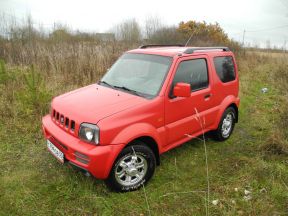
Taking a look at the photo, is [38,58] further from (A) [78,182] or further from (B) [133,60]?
(A) [78,182]

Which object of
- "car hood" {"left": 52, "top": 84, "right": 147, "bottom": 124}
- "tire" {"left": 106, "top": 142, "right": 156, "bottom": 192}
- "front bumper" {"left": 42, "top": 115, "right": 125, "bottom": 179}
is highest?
"car hood" {"left": 52, "top": 84, "right": 147, "bottom": 124}

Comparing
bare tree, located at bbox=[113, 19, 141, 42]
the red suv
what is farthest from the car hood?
bare tree, located at bbox=[113, 19, 141, 42]

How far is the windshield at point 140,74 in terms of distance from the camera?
384 centimetres

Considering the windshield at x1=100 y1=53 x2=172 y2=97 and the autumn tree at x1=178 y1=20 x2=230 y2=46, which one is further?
the autumn tree at x1=178 y1=20 x2=230 y2=46

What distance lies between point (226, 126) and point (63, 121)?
11.3 feet

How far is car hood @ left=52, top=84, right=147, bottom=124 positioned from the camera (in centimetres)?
329

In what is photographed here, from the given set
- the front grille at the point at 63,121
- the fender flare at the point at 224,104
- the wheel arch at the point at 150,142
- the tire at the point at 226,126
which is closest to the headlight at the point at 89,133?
the front grille at the point at 63,121

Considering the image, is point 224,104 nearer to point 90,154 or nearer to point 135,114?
point 135,114

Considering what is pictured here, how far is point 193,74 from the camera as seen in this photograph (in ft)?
14.1

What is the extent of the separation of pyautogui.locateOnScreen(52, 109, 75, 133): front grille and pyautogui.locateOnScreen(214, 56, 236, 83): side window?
285cm

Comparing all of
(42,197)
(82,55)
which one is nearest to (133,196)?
(42,197)

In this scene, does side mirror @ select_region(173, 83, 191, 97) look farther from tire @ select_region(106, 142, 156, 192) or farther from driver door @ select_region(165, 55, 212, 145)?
tire @ select_region(106, 142, 156, 192)

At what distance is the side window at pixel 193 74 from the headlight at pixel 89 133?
1.42m

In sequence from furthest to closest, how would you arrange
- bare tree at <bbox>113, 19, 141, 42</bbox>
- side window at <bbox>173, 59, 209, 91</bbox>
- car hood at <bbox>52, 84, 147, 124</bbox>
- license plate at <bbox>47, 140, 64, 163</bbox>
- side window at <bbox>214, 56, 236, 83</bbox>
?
bare tree at <bbox>113, 19, 141, 42</bbox>
side window at <bbox>214, 56, 236, 83</bbox>
side window at <bbox>173, 59, 209, 91</bbox>
license plate at <bbox>47, 140, 64, 163</bbox>
car hood at <bbox>52, 84, 147, 124</bbox>
